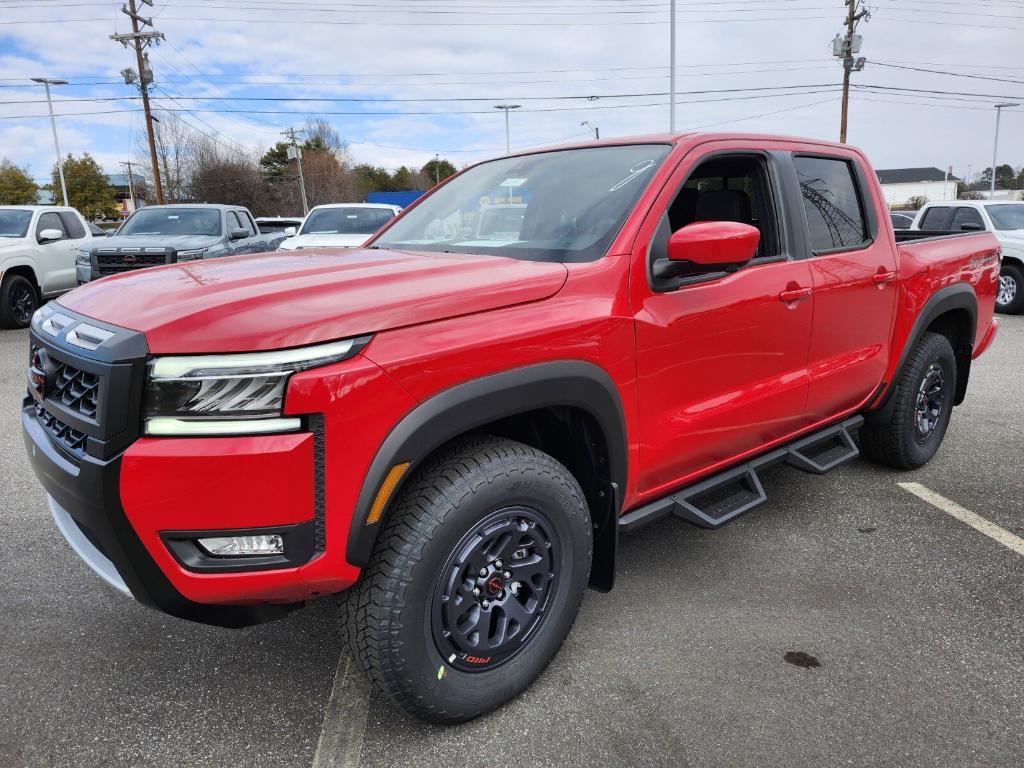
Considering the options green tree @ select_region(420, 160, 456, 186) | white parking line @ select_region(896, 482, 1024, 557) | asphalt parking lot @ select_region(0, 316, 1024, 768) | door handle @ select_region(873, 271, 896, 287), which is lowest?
white parking line @ select_region(896, 482, 1024, 557)

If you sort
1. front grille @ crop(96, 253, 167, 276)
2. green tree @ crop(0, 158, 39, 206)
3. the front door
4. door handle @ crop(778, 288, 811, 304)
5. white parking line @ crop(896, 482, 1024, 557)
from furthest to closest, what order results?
green tree @ crop(0, 158, 39, 206)
front grille @ crop(96, 253, 167, 276)
white parking line @ crop(896, 482, 1024, 557)
door handle @ crop(778, 288, 811, 304)
the front door

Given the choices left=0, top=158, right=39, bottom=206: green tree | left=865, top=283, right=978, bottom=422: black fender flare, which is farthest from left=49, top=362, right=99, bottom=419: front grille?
left=0, top=158, right=39, bottom=206: green tree

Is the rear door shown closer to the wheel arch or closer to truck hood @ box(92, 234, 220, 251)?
the wheel arch

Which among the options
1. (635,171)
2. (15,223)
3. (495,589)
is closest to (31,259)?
(15,223)

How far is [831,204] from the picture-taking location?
143 inches

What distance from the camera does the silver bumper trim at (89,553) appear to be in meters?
2.08

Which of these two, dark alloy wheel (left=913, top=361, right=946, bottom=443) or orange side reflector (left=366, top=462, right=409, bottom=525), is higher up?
orange side reflector (left=366, top=462, right=409, bottom=525)

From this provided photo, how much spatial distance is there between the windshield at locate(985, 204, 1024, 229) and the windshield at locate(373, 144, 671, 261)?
11.2m

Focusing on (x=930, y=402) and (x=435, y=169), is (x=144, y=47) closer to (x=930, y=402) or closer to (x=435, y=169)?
(x=930, y=402)

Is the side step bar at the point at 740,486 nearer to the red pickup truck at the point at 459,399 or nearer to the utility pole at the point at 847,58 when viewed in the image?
the red pickup truck at the point at 459,399

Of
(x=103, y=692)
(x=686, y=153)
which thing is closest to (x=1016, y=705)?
(x=686, y=153)

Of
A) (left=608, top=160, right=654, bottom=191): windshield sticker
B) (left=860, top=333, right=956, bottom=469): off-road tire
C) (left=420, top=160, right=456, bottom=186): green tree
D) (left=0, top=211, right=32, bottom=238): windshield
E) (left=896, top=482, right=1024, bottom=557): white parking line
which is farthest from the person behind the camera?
(left=420, top=160, right=456, bottom=186): green tree

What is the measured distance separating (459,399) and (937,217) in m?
12.7

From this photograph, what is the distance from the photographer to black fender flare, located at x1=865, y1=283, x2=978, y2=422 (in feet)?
13.2
